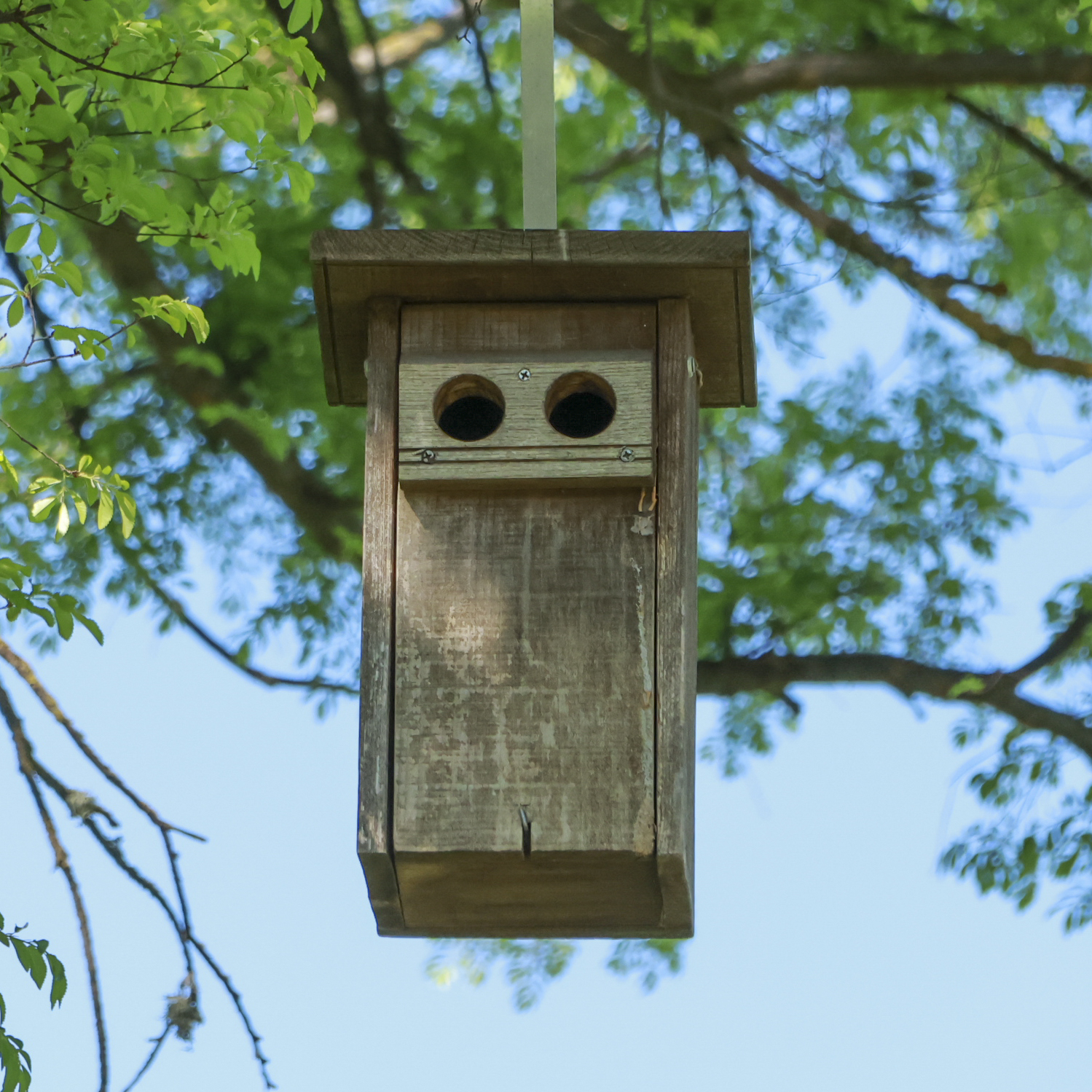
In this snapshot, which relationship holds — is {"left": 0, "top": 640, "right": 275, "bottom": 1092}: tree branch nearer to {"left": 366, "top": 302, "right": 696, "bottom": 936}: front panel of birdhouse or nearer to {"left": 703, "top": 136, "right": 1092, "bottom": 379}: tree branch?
{"left": 366, "top": 302, "right": 696, "bottom": 936}: front panel of birdhouse

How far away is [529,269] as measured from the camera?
9.36 feet

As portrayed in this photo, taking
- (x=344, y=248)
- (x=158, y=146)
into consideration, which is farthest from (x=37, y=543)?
(x=344, y=248)

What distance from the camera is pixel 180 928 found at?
135 inches

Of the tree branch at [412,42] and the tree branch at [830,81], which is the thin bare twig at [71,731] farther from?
the tree branch at [412,42]

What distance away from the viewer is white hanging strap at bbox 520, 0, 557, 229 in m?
2.96

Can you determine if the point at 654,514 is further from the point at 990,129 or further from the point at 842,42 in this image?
the point at 990,129

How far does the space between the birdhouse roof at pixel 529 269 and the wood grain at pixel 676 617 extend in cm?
7

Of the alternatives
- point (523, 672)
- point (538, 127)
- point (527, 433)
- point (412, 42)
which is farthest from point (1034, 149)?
point (523, 672)

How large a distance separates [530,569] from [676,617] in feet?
0.75

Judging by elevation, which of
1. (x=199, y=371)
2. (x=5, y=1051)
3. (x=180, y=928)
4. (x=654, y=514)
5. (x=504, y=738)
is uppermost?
(x=199, y=371)

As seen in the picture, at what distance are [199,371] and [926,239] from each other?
105 inches

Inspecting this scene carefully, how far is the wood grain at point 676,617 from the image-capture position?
8.57 feet

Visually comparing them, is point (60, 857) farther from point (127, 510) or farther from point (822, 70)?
Result: point (822, 70)

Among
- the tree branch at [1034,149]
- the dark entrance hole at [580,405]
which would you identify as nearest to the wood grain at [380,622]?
the dark entrance hole at [580,405]
